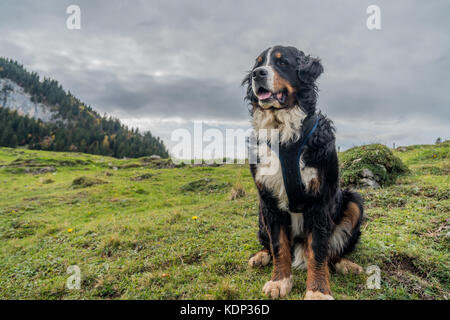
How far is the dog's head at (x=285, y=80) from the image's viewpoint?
119 inches

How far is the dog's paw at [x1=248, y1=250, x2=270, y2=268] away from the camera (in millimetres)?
3580

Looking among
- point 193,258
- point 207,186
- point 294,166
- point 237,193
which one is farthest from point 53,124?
point 294,166

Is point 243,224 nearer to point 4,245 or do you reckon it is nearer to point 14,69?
point 4,245

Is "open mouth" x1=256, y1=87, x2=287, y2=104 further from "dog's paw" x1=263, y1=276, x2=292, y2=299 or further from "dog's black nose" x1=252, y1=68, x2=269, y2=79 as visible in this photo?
"dog's paw" x1=263, y1=276, x2=292, y2=299

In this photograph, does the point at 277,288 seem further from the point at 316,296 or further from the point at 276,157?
the point at 276,157

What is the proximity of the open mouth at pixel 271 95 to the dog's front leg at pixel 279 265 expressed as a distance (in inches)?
62.4

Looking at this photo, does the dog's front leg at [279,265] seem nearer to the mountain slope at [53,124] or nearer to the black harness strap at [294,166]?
the black harness strap at [294,166]

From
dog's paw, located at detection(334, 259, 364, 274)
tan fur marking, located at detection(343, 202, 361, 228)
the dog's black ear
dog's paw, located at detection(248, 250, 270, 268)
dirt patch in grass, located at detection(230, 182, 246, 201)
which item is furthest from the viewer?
dirt patch in grass, located at detection(230, 182, 246, 201)

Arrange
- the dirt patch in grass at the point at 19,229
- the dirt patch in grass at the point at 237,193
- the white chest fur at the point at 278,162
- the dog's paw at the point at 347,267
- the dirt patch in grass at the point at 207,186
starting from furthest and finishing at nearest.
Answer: the dirt patch in grass at the point at 207,186, the dirt patch in grass at the point at 237,193, the dirt patch in grass at the point at 19,229, the dog's paw at the point at 347,267, the white chest fur at the point at 278,162

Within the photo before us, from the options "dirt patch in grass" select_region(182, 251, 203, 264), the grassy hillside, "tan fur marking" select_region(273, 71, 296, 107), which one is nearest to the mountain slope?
the grassy hillside

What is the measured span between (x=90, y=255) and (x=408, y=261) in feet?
17.8

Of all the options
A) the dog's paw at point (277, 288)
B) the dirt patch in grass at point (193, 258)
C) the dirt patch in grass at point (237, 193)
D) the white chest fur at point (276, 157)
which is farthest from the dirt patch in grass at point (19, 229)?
the white chest fur at point (276, 157)

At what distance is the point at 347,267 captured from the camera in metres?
3.29

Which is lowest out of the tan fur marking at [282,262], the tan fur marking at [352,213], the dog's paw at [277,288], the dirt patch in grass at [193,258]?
the dirt patch in grass at [193,258]
